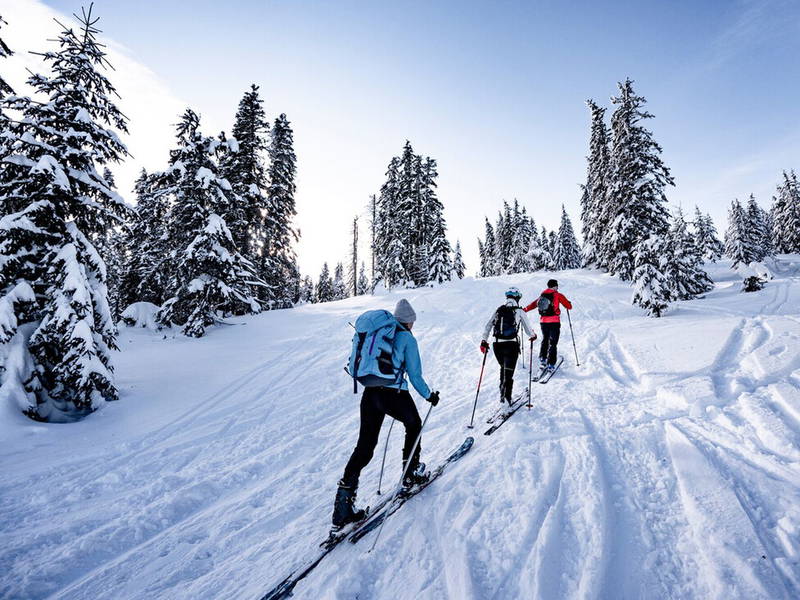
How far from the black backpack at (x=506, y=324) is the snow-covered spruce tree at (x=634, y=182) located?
17.2m

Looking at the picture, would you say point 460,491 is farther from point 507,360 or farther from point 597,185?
point 597,185

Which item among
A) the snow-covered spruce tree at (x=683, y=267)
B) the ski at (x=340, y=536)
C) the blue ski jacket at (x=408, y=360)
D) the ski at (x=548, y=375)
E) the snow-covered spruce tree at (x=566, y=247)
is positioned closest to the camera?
the ski at (x=340, y=536)

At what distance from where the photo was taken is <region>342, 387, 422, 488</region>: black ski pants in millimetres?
4152

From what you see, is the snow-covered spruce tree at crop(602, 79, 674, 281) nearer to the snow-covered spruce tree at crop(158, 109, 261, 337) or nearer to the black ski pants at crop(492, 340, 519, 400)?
the black ski pants at crop(492, 340, 519, 400)

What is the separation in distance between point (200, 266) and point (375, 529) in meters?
15.9

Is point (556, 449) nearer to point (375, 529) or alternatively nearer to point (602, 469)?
point (602, 469)

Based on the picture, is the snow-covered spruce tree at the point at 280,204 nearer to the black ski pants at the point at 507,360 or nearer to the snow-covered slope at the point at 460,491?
the snow-covered slope at the point at 460,491

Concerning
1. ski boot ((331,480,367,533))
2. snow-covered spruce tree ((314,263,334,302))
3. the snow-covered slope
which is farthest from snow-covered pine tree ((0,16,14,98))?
snow-covered spruce tree ((314,263,334,302))

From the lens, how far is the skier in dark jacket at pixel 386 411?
4.10m

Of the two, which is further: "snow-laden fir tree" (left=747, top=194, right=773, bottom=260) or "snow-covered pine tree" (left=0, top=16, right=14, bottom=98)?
"snow-laden fir tree" (left=747, top=194, right=773, bottom=260)

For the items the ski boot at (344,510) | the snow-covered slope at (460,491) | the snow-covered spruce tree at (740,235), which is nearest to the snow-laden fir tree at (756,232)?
the snow-covered spruce tree at (740,235)

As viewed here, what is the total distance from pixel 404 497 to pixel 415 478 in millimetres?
304

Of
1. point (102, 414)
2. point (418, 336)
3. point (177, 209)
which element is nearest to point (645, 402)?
point (418, 336)

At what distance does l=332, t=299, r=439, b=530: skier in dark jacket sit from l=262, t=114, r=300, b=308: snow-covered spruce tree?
23.1m
